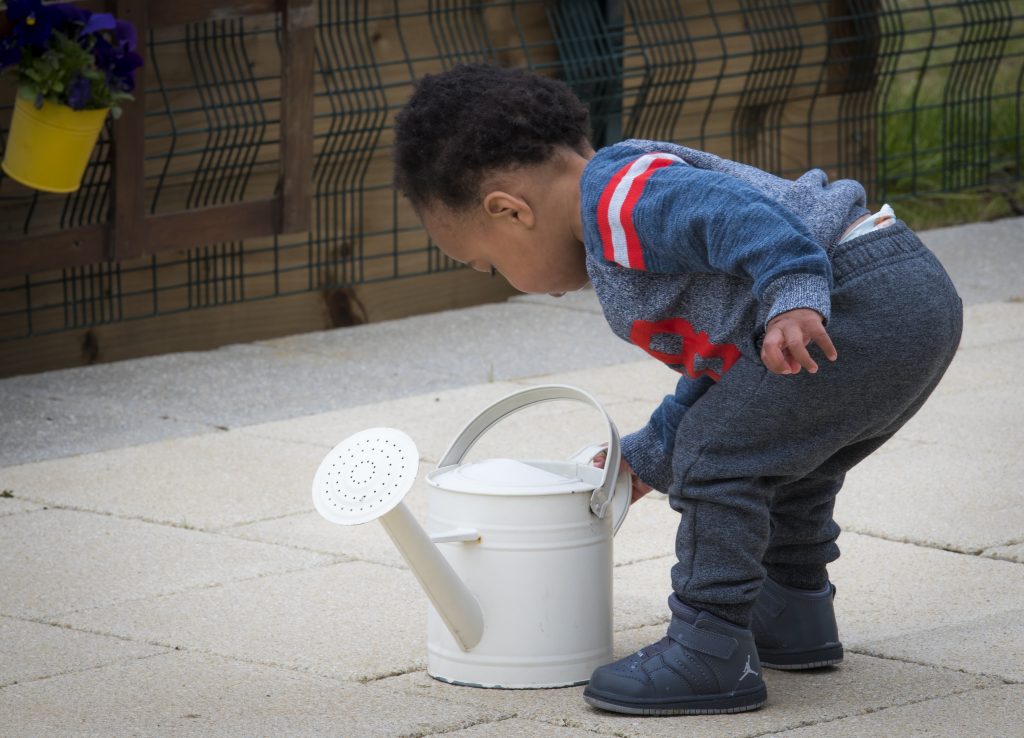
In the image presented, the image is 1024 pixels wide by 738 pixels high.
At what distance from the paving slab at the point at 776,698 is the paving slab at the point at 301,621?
0.14 metres

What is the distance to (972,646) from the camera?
271 centimetres

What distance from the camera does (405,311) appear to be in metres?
6.10

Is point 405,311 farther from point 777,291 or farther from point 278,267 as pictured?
point 777,291

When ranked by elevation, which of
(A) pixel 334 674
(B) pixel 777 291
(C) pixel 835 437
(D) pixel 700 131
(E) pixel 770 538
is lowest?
(D) pixel 700 131

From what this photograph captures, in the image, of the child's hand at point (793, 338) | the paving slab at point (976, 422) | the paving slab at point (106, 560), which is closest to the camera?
the child's hand at point (793, 338)

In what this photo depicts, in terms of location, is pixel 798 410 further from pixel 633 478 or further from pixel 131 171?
pixel 131 171

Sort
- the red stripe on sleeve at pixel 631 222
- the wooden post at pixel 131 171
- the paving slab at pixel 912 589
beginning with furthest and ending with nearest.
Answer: the wooden post at pixel 131 171, the paving slab at pixel 912 589, the red stripe on sleeve at pixel 631 222

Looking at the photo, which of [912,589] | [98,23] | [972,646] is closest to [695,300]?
[972,646]

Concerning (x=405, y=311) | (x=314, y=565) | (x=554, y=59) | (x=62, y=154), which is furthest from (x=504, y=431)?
(x=554, y=59)

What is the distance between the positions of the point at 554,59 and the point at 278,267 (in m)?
1.49

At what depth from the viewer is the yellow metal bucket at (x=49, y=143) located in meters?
4.42

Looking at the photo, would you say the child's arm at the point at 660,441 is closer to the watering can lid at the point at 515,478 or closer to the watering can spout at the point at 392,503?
the watering can lid at the point at 515,478

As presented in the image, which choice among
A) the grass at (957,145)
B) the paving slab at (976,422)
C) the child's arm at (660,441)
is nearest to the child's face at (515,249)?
the child's arm at (660,441)

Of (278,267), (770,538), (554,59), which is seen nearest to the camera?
(770,538)
